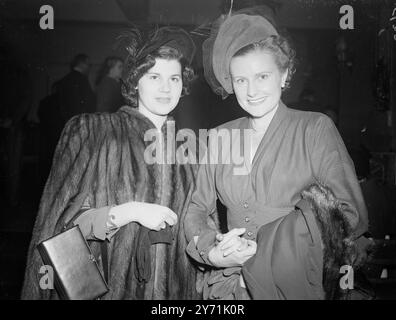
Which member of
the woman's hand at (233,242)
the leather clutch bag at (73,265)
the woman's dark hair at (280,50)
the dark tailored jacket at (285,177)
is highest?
the woman's dark hair at (280,50)

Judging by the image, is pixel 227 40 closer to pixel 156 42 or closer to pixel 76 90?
pixel 156 42

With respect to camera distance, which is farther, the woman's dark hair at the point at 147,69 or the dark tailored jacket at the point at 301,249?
the woman's dark hair at the point at 147,69

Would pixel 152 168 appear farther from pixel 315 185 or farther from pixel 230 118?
pixel 315 185

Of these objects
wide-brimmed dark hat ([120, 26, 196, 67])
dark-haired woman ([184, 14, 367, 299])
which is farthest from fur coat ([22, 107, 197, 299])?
wide-brimmed dark hat ([120, 26, 196, 67])

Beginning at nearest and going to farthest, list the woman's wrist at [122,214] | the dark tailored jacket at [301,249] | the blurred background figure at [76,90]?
the dark tailored jacket at [301,249]
the woman's wrist at [122,214]
the blurred background figure at [76,90]

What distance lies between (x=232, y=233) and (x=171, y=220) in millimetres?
272

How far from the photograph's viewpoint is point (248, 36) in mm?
1766

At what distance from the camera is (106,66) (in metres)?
1.89

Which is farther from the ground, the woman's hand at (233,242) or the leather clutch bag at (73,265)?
the woman's hand at (233,242)

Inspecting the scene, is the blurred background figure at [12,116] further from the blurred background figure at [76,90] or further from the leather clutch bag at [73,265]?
the leather clutch bag at [73,265]

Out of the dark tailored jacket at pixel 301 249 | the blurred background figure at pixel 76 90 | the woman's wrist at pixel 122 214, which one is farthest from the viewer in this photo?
the blurred background figure at pixel 76 90

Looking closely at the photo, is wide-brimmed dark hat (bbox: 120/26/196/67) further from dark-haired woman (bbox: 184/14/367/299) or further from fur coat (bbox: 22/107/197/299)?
fur coat (bbox: 22/107/197/299)

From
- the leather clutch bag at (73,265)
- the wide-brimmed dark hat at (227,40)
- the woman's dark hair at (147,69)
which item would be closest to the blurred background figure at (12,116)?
the leather clutch bag at (73,265)

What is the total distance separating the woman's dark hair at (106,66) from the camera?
1875 mm
